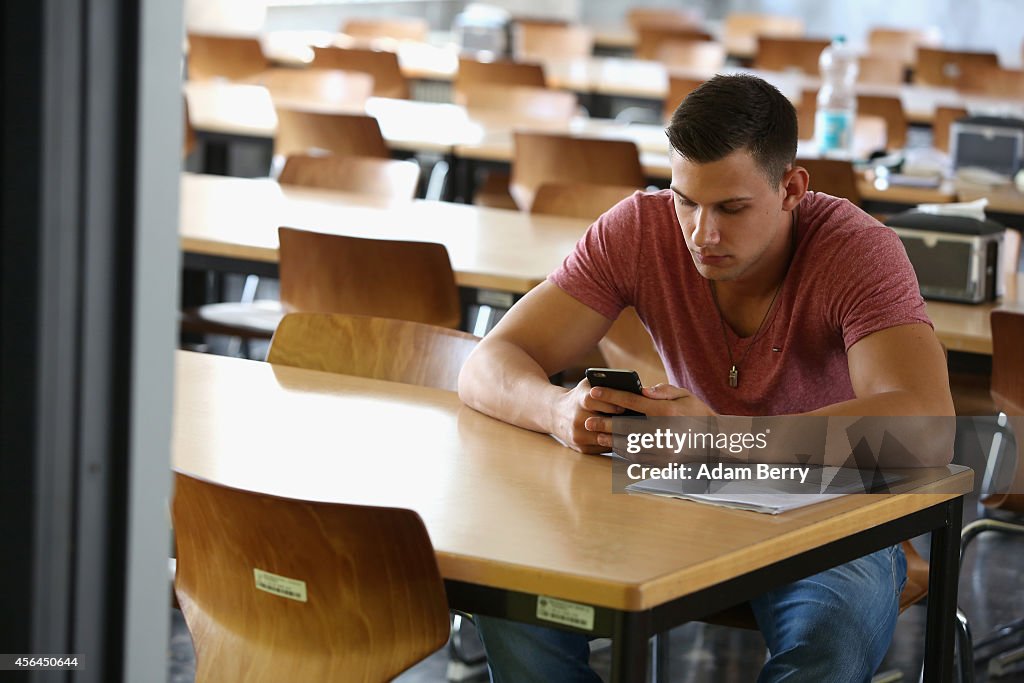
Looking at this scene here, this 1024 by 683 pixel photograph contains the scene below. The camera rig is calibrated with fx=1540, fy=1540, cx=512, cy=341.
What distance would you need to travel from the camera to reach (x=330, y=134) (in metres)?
5.18

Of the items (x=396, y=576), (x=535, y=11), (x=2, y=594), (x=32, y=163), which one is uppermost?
(x=535, y=11)

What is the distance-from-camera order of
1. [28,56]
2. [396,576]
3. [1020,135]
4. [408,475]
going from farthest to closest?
[1020,135]
[408,475]
[396,576]
[28,56]

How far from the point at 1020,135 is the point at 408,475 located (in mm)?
3434

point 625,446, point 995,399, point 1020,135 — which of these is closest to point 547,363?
point 625,446

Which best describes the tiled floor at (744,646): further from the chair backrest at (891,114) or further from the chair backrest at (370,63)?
the chair backrest at (370,63)

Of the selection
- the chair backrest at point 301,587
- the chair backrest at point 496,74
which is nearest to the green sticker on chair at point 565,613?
the chair backrest at point 301,587

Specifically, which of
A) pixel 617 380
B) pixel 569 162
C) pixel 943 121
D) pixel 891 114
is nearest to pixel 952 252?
pixel 617 380

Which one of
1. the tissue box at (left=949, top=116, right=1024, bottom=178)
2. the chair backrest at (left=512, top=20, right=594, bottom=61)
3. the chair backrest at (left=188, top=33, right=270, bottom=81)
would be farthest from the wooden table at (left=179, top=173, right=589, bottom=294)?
the chair backrest at (left=512, top=20, right=594, bottom=61)

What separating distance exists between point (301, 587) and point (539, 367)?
2.08ft

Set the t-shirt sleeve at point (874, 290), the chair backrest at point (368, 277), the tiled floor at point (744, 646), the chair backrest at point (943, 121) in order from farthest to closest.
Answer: the chair backrest at point (943, 121) < the chair backrest at point (368, 277) < the tiled floor at point (744, 646) < the t-shirt sleeve at point (874, 290)

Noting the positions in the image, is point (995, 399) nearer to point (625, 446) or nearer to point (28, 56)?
point (625, 446)

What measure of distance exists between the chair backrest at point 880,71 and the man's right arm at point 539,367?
6.71 meters

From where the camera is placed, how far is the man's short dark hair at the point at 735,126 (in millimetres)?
2059

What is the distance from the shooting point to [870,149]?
557 cm
